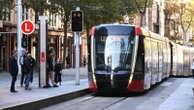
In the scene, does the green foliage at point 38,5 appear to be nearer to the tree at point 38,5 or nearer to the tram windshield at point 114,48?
the tree at point 38,5

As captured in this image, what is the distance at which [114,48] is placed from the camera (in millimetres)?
26406

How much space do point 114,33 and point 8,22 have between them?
2735cm

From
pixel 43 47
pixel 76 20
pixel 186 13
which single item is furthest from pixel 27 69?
pixel 186 13

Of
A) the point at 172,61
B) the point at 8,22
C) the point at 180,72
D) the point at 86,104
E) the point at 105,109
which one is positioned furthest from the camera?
the point at 180,72

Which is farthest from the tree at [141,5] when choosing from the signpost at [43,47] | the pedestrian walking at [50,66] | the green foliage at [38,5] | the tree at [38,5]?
the signpost at [43,47]

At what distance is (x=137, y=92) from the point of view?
90.6ft

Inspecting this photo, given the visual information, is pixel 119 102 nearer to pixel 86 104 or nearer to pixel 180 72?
pixel 86 104

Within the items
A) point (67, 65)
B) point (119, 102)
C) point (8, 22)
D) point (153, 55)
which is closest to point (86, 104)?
point (119, 102)

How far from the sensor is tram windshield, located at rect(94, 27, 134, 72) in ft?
86.3

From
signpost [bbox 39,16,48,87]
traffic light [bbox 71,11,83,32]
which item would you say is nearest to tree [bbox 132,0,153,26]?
traffic light [bbox 71,11,83,32]

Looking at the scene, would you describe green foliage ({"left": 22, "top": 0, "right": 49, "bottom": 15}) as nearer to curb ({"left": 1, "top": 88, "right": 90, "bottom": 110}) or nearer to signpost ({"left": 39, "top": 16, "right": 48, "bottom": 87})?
signpost ({"left": 39, "top": 16, "right": 48, "bottom": 87})

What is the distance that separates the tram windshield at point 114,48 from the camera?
26.3 m

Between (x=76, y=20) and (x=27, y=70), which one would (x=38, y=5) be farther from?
(x=27, y=70)

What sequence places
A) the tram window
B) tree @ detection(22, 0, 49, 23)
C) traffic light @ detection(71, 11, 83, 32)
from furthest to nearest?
1. tree @ detection(22, 0, 49, 23)
2. traffic light @ detection(71, 11, 83, 32)
3. the tram window
